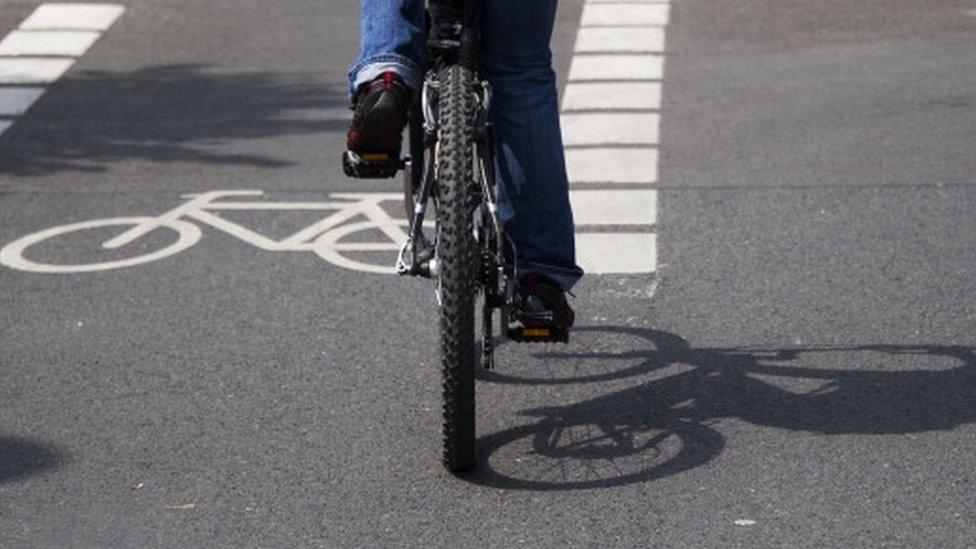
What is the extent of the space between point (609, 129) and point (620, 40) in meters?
2.07

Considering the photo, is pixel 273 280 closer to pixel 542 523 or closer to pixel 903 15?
pixel 542 523

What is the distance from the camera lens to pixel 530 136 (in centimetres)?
622

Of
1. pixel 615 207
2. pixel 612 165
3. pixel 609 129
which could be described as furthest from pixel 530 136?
pixel 609 129

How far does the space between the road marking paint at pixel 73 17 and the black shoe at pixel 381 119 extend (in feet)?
23.8

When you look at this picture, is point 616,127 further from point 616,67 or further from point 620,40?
point 620,40

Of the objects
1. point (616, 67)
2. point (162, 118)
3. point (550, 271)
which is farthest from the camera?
point (616, 67)

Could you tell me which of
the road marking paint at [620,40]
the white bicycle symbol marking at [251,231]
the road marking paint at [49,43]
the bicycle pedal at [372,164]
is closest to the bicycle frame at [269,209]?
the white bicycle symbol marking at [251,231]

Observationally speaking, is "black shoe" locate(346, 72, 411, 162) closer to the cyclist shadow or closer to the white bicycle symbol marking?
the cyclist shadow

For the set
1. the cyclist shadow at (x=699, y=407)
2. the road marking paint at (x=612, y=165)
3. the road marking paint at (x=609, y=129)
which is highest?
the road marking paint at (x=609, y=129)

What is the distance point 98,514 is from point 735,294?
A: 2.72 m

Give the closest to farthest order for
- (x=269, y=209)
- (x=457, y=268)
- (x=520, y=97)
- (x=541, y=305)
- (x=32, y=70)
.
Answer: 1. (x=457, y=268)
2. (x=520, y=97)
3. (x=541, y=305)
4. (x=269, y=209)
5. (x=32, y=70)

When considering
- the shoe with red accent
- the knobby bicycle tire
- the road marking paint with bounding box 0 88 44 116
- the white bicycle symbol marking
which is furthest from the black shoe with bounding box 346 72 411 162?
the road marking paint with bounding box 0 88 44 116

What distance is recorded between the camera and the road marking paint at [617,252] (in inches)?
317

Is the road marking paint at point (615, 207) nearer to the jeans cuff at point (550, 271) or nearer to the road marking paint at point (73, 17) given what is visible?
the jeans cuff at point (550, 271)
